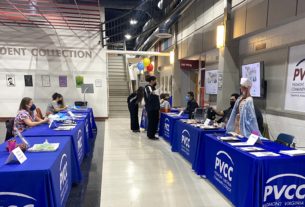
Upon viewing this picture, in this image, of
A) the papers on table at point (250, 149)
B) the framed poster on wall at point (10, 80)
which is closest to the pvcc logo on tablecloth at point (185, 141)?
the papers on table at point (250, 149)

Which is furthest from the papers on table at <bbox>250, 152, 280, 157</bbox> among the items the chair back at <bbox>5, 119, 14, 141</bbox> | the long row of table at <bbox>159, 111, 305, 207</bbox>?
the chair back at <bbox>5, 119, 14, 141</bbox>

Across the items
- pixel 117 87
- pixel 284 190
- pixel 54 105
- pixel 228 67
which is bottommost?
pixel 284 190

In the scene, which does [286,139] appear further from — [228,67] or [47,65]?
[47,65]

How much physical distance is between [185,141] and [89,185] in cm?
174

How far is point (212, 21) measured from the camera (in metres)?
5.99

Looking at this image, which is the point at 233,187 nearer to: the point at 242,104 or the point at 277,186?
the point at 277,186

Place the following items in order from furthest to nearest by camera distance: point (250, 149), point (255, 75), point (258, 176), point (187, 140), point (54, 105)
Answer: point (54, 105) → point (255, 75) → point (187, 140) → point (250, 149) → point (258, 176)

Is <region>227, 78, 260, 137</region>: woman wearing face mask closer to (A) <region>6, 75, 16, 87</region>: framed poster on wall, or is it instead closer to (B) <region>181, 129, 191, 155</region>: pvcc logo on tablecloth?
(B) <region>181, 129, 191, 155</region>: pvcc logo on tablecloth

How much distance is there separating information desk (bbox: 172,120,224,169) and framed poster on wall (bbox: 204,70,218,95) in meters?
2.62

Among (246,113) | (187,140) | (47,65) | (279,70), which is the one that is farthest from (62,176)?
(47,65)

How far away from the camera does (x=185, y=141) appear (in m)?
3.81

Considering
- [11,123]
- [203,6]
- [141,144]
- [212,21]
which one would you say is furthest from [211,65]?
[11,123]

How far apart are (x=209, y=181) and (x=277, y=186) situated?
113 centimetres

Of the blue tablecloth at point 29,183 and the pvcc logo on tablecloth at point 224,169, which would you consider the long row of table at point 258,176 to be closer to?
the pvcc logo on tablecloth at point 224,169
